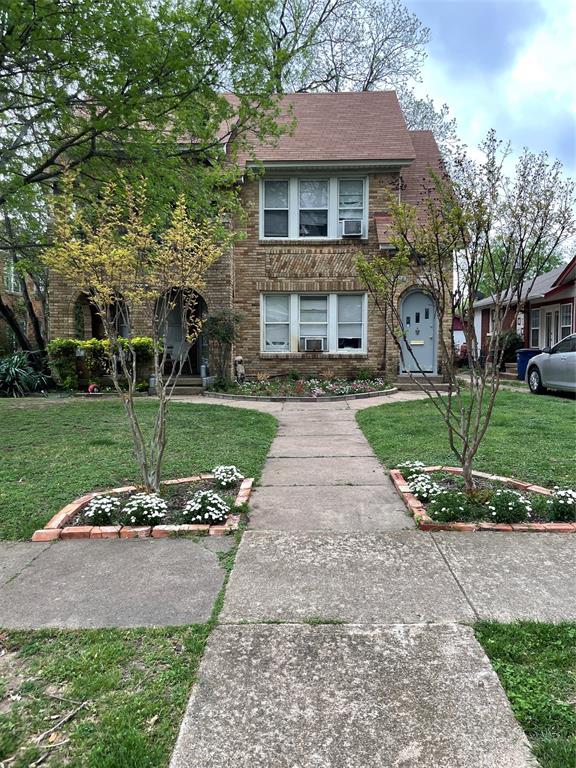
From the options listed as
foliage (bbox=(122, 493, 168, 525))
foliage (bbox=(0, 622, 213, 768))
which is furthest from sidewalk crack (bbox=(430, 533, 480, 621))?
foliage (bbox=(122, 493, 168, 525))

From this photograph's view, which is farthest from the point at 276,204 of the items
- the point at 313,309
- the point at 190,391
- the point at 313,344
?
the point at 190,391

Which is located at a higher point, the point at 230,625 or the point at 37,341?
the point at 37,341

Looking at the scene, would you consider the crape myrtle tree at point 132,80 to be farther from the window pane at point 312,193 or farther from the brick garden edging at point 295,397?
the window pane at point 312,193

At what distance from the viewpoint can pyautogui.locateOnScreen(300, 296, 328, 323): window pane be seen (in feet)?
48.5

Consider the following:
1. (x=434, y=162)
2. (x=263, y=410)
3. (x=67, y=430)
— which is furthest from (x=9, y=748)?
(x=434, y=162)

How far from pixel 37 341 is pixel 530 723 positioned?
17.2m

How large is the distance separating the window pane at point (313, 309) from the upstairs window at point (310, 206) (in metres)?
1.78

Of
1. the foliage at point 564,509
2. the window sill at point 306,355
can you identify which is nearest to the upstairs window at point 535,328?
the window sill at point 306,355

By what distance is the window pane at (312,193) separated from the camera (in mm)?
14594

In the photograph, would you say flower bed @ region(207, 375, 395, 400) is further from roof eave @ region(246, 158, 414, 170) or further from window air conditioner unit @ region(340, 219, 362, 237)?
roof eave @ region(246, 158, 414, 170)

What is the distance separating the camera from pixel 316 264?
14.4 meters

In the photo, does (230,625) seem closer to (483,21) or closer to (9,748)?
(9,748)

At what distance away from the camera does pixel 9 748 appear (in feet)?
6.26

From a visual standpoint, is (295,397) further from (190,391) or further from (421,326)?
(421,326)
